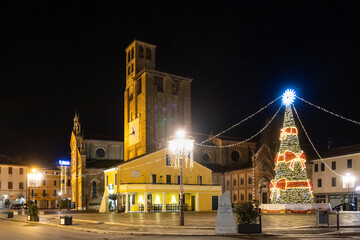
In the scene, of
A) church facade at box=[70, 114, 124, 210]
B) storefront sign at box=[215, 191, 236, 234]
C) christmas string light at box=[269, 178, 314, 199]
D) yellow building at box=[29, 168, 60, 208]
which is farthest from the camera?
yellow building at box=[29, 168, 60, 208]

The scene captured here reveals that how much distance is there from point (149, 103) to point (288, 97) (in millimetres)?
36080

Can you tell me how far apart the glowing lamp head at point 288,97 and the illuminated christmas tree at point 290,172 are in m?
0.10

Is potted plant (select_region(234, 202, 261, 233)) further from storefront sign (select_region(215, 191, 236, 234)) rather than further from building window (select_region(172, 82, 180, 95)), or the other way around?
building window (select_region(172, 82, 180, 95))

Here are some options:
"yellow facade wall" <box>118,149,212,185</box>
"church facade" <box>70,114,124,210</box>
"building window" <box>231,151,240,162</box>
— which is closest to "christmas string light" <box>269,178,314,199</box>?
"yellow facade wall" <box>118,149,212,185</box>

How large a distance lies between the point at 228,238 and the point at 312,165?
178ft

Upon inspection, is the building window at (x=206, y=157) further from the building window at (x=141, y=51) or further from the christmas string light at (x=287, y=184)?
the christmas string light at (x=287, y=184)

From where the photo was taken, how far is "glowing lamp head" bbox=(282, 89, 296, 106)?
42062 mm

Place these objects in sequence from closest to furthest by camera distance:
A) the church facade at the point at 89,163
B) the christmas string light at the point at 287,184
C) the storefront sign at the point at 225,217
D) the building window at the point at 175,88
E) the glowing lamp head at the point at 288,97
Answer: the storefront sign at the point at 225,217
the christmas string light at the point at 287,184
the glowing lamp head at the point at 288,97
the church facade at the point at 89,163
the building window at the point at 175,88

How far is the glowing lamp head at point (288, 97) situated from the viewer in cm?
4206

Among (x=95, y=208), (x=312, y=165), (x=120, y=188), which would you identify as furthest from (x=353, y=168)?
(x=95, y=208)

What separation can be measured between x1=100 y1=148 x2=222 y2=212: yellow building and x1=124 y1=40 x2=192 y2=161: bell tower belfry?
47.5 ft

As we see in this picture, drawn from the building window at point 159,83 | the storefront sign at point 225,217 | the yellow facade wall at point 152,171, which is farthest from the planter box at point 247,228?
the building window at point 159,83

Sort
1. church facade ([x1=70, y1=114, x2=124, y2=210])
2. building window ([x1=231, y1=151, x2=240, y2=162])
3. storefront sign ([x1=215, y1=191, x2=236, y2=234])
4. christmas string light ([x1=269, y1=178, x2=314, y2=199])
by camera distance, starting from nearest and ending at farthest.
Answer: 1. storefront sign ([x1=215, y1=191, x2=236, y2=234])
2. christmas string light ([x1=269, y1=178, x2=314, y2=199])
3. church facade ([x1=70, y1=114, x2=124, y2=210])
4. building window ([x1=231, y1=151, x2=240, y2=162])

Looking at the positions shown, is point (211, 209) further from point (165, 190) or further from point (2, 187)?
point (2, 187)
